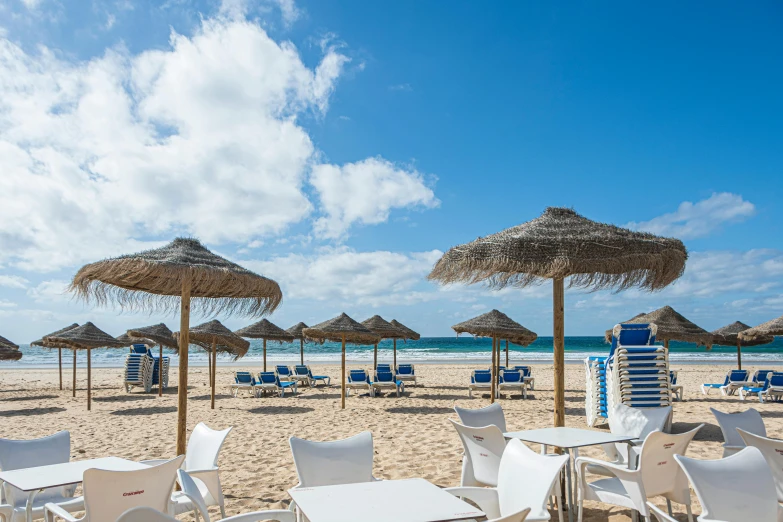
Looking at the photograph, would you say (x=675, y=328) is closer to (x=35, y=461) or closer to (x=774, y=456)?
(x=774, y=456)

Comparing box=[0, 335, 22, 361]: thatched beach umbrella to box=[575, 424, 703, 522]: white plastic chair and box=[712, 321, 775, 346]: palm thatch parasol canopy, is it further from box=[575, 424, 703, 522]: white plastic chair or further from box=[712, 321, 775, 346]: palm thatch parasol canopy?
box=[712, 321, 775, 346]: palm thatch parasol canopy

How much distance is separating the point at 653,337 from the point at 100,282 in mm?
6549

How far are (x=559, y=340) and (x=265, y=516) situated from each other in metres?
3.18

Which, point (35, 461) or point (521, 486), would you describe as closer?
point (521, 486)

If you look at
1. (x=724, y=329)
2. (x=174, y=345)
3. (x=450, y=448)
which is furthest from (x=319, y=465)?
(x=724, y=329)

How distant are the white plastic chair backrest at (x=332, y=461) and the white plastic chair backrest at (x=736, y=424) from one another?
103 inches

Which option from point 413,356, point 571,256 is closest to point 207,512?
point 571,256

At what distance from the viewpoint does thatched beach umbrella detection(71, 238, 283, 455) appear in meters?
4.30

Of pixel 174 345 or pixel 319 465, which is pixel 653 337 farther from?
pixel 174 345

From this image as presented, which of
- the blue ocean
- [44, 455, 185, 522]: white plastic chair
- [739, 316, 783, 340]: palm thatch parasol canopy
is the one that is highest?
[739, 316, 783, 340]: palm thatch parasol canopy

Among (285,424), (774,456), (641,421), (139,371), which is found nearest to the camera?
(774,456)

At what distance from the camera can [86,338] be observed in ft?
39.1

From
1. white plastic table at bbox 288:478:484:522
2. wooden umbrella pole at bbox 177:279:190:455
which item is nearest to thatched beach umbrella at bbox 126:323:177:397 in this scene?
wooden umbrella pole at bbox 177:279:190:455

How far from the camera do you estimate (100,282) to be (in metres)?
4.74
